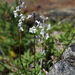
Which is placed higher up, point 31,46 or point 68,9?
point 68,9

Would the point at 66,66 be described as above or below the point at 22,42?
above

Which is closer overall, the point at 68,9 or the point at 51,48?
the point at 51,48

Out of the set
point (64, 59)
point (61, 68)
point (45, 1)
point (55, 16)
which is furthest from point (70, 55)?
point (45, 1)

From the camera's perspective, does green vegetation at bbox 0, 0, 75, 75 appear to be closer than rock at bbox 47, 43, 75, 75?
No

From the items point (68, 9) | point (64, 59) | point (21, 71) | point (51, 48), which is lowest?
point (21, 71)

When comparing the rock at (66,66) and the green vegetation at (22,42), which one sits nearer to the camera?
the rock at (66,66)

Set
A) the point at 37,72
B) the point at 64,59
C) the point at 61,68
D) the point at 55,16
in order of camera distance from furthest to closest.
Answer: the point at 55,16
the point at 37,72
the point at 64,59
the point at 61,68

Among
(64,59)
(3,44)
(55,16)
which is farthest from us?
(55,16)

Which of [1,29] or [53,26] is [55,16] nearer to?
[53,26]

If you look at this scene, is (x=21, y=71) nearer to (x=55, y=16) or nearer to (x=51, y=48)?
(x=51, y=48)

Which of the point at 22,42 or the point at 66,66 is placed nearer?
the point at 66,66
